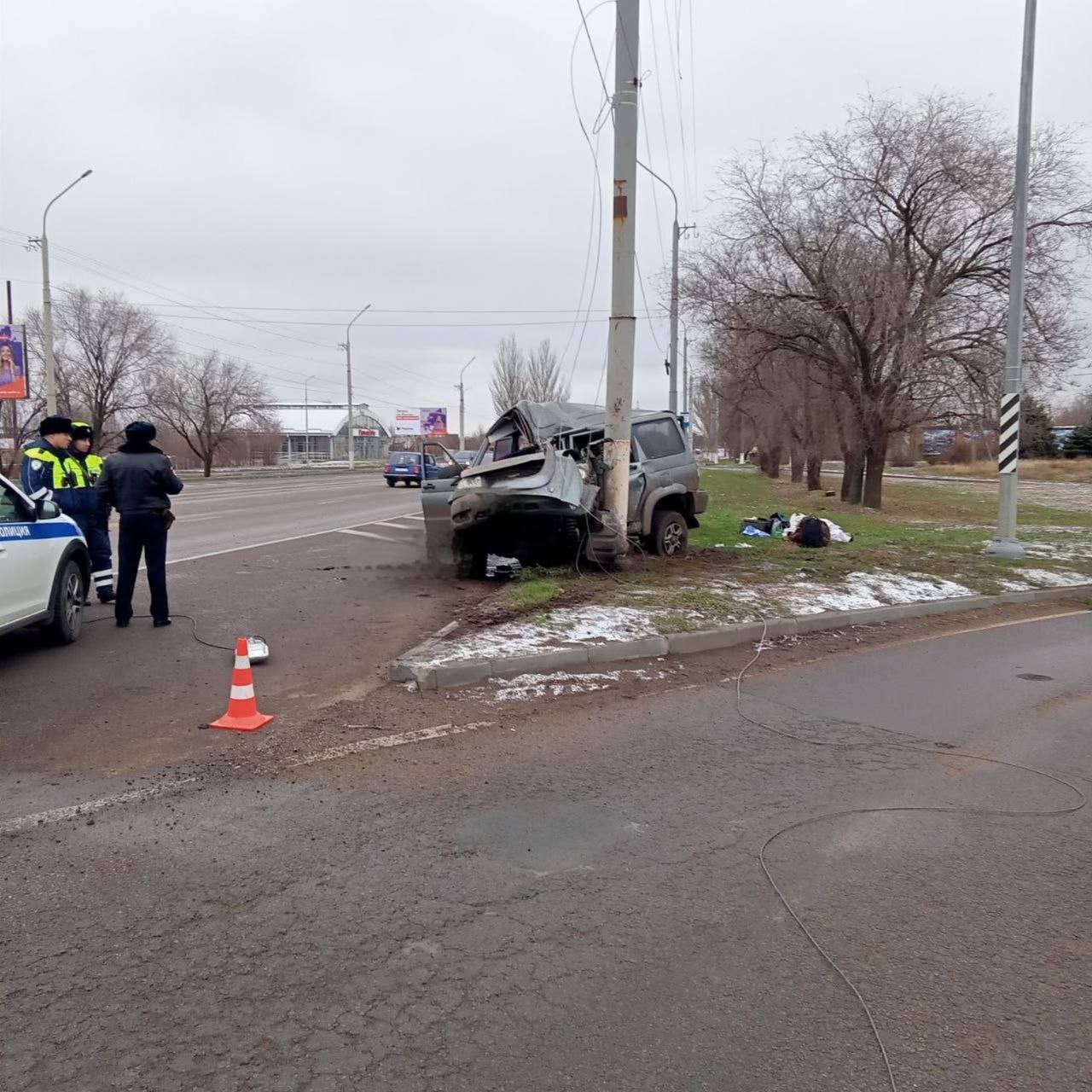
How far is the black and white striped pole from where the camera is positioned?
1307 centimetres

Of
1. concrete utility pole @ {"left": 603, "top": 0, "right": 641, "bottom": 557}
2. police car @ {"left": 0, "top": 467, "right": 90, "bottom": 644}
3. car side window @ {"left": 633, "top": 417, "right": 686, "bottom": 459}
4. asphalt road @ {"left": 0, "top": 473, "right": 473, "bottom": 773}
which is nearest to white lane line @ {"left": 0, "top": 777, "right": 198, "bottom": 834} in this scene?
asphalt road @ {"left": 0, "top": 473, "right": 473, "bottom": 773}

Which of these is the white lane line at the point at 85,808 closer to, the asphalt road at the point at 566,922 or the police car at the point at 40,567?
the asphalt road at the point at 566,922

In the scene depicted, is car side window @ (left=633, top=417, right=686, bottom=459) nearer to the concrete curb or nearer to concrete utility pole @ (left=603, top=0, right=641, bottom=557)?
concrete utility pole @ (left=603, top=0, right=641, bottom=557)

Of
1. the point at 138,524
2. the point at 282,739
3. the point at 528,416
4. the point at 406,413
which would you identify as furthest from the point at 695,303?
the point at 406,413

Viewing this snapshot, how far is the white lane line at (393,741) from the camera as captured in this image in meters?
4.76

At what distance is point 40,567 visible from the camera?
6762 millimetres

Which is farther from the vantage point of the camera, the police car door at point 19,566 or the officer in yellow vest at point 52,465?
the officer in yellow vest at point 52,465

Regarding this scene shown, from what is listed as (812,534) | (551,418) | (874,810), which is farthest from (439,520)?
(874,810)

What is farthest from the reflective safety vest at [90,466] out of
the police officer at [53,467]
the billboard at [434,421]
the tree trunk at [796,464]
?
the billboard at [434,421]

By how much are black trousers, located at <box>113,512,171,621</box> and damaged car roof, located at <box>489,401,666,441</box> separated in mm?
5062

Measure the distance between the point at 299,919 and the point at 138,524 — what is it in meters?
5.40

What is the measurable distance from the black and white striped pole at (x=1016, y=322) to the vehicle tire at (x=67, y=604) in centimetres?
1260

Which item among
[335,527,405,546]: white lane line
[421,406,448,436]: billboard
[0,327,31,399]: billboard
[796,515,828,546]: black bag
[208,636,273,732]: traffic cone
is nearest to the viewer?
[208,636,273,732]: traffic cone

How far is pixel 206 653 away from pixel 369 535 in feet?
31.5
